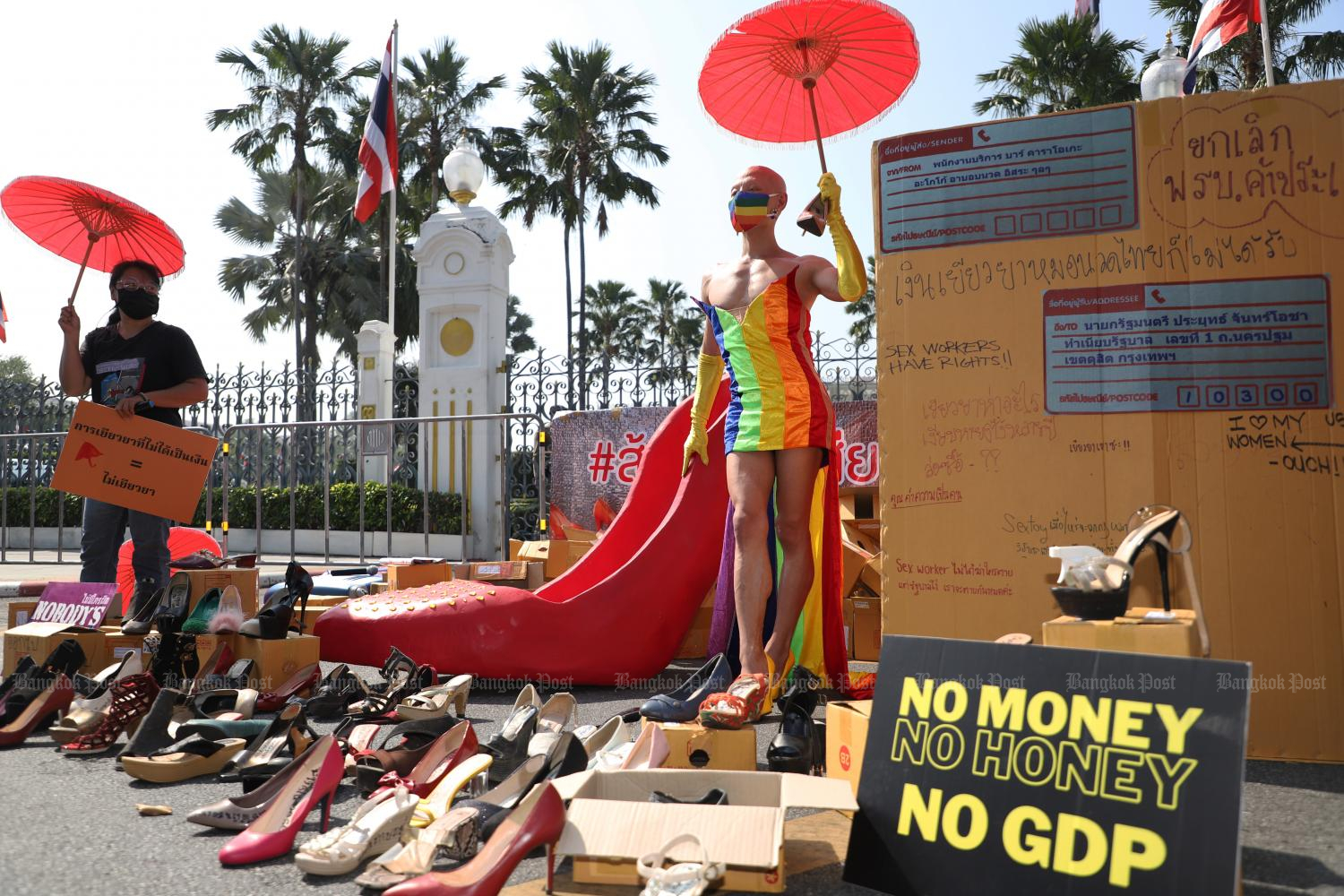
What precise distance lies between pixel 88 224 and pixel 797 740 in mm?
4475

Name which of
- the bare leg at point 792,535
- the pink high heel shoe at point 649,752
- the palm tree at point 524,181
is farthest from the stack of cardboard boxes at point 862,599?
the palm tree at point 524,181

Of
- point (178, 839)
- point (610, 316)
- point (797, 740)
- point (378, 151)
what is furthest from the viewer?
point (610, 316)

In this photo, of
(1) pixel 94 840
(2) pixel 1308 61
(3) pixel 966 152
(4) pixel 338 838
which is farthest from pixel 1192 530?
(2) pixel 1308 61

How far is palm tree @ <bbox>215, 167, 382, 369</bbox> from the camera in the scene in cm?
2609

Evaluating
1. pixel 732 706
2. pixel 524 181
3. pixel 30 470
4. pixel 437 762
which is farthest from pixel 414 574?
pixel 524 181

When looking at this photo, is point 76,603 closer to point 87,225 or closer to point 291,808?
point 87,225

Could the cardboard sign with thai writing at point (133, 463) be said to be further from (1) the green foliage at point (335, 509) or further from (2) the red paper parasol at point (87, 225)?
(1) the green foliage at point (335, 509)

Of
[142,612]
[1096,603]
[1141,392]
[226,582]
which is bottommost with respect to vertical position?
[142,612]

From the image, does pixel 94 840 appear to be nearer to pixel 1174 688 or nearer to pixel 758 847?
pixel 758 847

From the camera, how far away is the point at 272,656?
3951mm

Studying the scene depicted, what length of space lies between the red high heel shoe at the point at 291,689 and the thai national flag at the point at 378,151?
36.1 feet

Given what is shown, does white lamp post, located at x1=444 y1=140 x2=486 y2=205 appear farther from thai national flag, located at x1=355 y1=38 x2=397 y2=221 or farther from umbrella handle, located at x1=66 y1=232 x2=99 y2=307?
umbrella handle, located at x1=66 y1=232 x2=99 y2=307

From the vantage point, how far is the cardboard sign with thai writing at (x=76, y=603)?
4152mm

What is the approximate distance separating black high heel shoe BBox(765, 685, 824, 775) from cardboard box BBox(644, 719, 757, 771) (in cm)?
13
